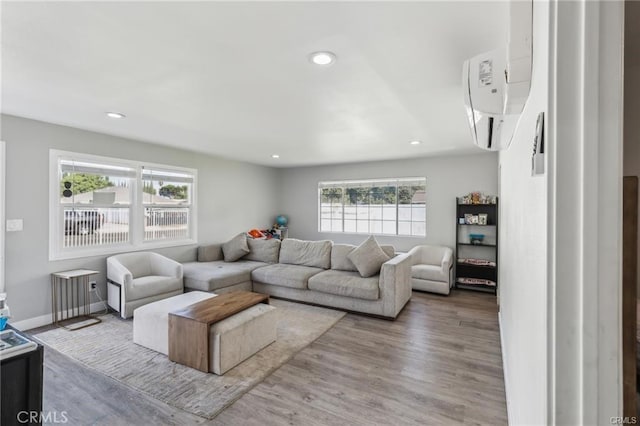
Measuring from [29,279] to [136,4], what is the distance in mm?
3529

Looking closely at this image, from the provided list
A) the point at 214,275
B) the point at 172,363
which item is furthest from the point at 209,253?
the point at 172,363

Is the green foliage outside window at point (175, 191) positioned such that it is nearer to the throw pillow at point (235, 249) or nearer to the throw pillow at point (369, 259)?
the throw pillow at point (235, 249)

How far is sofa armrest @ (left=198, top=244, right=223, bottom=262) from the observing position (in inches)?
206

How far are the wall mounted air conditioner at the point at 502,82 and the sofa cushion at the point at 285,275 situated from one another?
9.58 feet

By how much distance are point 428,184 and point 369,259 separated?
2.44m

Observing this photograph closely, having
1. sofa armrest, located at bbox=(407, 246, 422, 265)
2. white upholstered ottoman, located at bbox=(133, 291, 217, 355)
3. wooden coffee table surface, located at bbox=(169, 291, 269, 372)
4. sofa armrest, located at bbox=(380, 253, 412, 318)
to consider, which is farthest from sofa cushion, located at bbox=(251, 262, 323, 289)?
sofa armrest, located at bbox=(407, 246, 422, 265)

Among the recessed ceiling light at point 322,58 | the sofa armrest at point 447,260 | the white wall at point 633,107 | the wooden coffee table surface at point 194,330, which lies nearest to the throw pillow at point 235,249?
the wooden coffee table surface at point 194,330

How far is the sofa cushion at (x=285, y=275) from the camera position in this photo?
14.1 ft

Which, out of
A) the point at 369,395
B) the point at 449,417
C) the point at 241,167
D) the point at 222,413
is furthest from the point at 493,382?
the point at 241,167

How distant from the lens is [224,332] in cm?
253

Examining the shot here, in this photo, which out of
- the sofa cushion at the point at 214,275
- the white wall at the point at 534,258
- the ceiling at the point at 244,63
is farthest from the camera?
the sofa cushion at the point at 214,275

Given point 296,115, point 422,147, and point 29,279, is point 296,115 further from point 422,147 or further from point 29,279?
point 29,279

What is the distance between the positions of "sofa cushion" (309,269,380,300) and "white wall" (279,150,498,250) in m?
2.20

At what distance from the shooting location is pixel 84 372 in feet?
8.14
